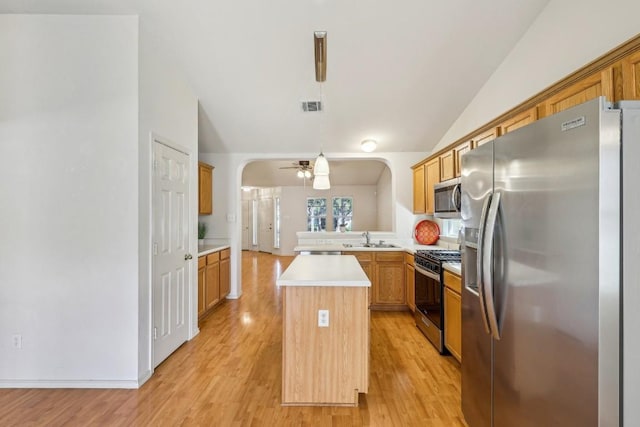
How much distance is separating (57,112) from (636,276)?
3.52 metres

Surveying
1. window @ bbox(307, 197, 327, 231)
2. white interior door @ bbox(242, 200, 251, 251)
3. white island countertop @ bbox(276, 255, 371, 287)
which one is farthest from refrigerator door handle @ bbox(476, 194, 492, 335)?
white interior door @ bbox(242, 200, 251, 251)

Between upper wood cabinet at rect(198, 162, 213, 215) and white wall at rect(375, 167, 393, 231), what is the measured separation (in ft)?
14.2

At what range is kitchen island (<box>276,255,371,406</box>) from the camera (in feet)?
6.90


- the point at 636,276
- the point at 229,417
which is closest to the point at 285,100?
the point at 229,417

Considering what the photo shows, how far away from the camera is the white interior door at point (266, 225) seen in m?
10.3

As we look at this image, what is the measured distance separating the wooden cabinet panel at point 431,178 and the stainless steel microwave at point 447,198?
174mm

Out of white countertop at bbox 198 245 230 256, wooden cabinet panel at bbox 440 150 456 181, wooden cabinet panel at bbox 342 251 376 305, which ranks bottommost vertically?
wooden cabinet panel at bbox 342 251 376 305

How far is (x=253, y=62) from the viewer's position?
Result: 304 cm

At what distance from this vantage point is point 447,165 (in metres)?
3.49

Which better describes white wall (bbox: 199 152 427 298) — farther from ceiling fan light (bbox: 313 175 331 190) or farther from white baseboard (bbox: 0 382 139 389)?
white baseboard (bbox: 0 382 139 389)

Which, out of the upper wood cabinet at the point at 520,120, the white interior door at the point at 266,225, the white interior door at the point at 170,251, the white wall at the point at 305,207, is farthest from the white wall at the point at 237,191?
the white interior door at the point at 266,225

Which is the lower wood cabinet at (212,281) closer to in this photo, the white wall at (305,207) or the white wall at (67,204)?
the white wall at (67,204)

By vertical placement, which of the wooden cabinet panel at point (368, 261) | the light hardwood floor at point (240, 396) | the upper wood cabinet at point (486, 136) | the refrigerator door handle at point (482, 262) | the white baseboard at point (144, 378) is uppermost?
the upper wood cabinet at point (486, 136)

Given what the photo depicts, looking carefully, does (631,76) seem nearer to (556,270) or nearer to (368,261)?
(556,270)
